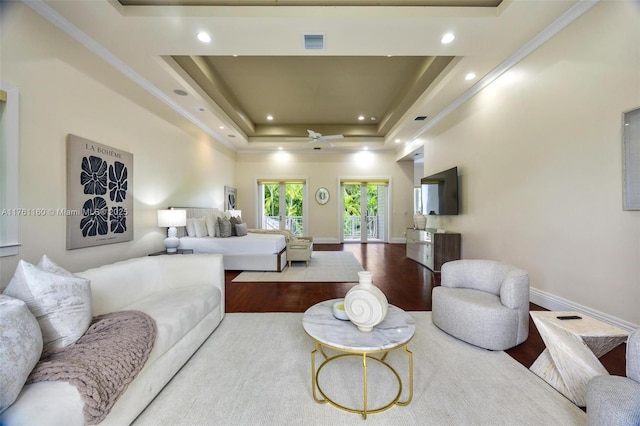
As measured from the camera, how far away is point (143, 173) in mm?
3646

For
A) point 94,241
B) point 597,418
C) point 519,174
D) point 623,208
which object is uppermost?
point 519,174

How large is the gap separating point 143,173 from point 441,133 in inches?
208

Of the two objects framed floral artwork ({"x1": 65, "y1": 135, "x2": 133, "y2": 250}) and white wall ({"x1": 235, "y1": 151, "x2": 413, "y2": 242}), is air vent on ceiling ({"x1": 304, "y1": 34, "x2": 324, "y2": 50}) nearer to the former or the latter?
framed floral artwork ({"x1": 65, "y1": 135, "x2": 133, "y2": 250})

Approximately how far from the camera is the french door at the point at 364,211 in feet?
26.1

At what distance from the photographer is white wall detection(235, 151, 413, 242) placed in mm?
7793

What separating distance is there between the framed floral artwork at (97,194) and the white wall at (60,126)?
0.07 metres

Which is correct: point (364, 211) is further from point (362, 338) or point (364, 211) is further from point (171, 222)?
point (362, 338)

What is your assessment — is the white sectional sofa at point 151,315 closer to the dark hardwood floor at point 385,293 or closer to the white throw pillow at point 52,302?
the white throw pillow at point 52,302

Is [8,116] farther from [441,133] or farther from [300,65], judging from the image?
[441,133]

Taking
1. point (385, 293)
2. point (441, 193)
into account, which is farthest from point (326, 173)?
point (385, 293)

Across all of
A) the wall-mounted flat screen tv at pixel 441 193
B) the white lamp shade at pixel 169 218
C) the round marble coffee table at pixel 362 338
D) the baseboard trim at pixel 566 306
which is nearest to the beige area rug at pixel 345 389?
the round marble coffee table at pixel 362 338

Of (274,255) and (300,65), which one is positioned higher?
(300,65)

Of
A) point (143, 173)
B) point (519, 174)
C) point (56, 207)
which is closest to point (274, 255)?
point (143, 173)

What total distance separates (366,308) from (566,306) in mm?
2515
